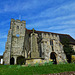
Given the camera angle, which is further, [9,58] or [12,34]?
[12,34]

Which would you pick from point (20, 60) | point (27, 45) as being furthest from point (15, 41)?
point (20, 60)

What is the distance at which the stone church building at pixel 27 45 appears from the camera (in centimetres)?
2260

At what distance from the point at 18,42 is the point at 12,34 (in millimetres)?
3680

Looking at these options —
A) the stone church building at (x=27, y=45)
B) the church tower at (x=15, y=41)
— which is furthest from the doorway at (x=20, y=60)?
the church tower at (x=15, y=41)

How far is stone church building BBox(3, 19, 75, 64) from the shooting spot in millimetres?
22600

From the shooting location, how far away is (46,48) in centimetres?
2261

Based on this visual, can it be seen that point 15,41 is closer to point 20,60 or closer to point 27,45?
point 27,45

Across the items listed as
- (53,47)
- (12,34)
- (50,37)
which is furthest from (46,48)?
(12,34)

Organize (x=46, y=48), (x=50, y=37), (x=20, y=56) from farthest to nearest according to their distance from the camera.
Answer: (x=20, y=56)
(x=50, y=37)
(x=46, y=48)

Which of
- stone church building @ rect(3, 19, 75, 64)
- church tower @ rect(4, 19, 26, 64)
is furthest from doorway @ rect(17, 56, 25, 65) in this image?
church tower @ rect(4, 19, 26, 64)

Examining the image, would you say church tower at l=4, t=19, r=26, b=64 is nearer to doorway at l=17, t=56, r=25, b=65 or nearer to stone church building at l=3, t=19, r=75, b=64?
stone church building at l=3, t=19, r=75, b=64

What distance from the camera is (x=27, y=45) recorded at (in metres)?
28.3

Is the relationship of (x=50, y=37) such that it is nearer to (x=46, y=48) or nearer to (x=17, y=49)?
(x=46, y=48)

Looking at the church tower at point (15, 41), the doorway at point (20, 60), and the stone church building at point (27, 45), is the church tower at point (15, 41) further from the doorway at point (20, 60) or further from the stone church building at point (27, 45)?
the doorway at point (20, 60)
